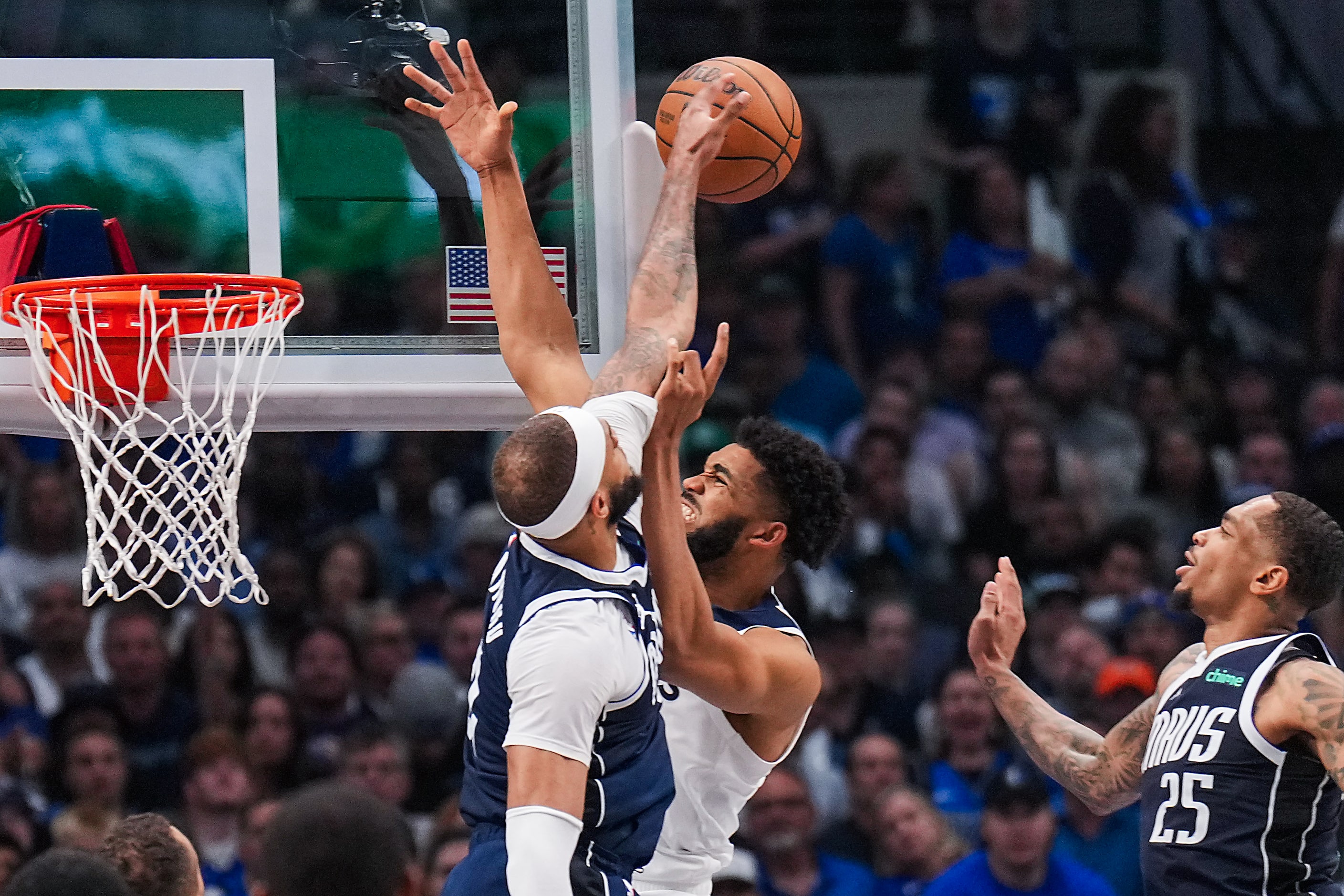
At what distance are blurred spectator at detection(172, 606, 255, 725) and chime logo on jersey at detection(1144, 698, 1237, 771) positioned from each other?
127 inches

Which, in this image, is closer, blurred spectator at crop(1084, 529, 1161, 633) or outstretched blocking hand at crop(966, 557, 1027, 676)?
outstretched blocking hand at crop(966, 557, 1027, 676)

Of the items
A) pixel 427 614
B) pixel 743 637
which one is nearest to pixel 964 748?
pixel 427 614

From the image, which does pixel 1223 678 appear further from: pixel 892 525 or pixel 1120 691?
pixel 892 525

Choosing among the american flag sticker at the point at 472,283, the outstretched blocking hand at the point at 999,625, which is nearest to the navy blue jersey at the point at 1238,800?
the outstretched blocking hand at the point at 999,625

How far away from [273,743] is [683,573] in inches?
113

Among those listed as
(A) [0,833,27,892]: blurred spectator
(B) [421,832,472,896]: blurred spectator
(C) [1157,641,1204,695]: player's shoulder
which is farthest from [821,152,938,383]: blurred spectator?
(A) [0,833,27,892]: blurred spectator

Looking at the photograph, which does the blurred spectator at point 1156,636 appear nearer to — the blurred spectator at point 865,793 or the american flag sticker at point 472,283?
the blurred spectator at point 865,793

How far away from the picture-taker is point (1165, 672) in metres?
4.02

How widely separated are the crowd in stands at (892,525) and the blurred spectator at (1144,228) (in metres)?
0.02

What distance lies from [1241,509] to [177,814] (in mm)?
3532

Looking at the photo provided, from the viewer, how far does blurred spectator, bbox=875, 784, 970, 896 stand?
579 cm

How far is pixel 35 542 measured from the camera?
589 centimetres

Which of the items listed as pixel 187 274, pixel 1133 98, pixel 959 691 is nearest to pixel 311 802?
pixel 187 274

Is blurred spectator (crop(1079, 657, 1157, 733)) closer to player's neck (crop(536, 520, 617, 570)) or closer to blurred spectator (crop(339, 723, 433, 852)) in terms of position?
blurred spectator (crop(339, 723, 433, 852))
